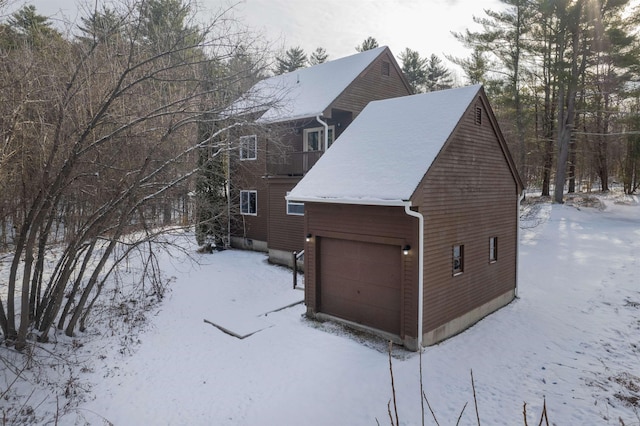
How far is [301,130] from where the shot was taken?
1719 cm

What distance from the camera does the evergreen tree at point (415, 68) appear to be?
118ft

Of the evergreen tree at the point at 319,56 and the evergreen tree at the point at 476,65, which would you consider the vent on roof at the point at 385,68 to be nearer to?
the evergreen tree at the point at 476,65

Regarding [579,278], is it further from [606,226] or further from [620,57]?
[620,57]

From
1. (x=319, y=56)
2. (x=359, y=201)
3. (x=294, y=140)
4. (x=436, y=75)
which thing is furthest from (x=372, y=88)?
(x=319, y=56)

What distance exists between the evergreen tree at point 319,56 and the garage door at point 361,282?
109ft

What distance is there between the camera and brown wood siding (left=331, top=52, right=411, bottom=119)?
16172 millimetres

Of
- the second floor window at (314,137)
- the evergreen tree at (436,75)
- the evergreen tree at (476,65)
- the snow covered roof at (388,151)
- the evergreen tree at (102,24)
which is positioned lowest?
the snow covered roof at (388,151)

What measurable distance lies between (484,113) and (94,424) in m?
11.2

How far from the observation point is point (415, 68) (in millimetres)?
36000

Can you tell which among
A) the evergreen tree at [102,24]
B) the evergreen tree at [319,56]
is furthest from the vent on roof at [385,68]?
the evergreen tree at [319,56]

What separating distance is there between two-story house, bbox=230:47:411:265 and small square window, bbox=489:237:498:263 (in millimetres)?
6852

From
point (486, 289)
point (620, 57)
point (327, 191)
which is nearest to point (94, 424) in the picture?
point (327, 191)

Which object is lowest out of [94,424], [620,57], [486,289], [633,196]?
[94,424]

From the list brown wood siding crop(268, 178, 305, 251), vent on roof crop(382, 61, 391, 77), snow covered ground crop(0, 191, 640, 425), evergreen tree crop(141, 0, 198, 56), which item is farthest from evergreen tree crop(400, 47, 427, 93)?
evergreen tree crop(141, 0, 198, 56)
